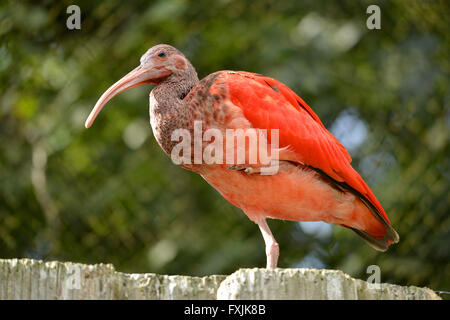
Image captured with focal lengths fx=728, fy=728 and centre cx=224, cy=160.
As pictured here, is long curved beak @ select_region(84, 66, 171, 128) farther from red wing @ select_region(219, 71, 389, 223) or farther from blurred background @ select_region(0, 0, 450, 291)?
blurred background @ select_region(0, 0, 450, 291)

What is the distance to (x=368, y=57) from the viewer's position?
13.5 ft

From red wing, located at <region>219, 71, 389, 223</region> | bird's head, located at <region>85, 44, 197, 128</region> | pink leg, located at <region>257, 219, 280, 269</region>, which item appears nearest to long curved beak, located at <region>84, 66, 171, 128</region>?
bird's head, located at <region>85, 44, 197, 128</region>

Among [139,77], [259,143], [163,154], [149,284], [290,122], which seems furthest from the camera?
[163,154]

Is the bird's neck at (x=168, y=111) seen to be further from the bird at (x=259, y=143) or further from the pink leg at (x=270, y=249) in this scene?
the pink leg at (x=270, y=249)

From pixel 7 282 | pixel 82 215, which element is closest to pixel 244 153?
pixel 7 282

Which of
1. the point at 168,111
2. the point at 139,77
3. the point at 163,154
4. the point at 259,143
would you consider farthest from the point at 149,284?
the point at 163,154

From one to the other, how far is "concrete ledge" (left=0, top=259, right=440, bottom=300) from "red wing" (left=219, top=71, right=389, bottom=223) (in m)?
0.75

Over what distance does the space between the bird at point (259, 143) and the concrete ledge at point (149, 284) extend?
0.67 metres

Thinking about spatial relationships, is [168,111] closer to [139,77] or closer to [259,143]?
[139,77]

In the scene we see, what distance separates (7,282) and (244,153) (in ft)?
2.90

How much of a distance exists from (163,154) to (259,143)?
1816mm

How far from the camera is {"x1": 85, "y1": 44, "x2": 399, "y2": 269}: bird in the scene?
219cm

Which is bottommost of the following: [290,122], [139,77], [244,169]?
[244,169]

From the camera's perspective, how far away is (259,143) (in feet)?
7.04
